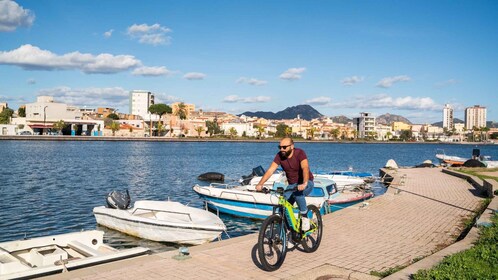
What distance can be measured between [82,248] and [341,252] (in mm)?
5634

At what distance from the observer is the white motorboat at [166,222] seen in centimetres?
1338

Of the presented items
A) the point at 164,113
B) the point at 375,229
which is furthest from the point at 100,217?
the point at 164,113

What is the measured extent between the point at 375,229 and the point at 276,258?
4574 millimetres

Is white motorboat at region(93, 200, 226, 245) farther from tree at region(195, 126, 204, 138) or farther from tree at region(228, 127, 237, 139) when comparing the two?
tree at region(228, 127, 237, 139)

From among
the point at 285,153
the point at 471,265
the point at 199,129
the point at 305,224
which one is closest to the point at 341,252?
the point at 305,224

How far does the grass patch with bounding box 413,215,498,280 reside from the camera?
6379mm

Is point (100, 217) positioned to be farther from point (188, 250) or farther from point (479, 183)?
point (479, 183)

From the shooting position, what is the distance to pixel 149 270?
7.57 meters

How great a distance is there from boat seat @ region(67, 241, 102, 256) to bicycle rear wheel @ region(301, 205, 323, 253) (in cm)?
426

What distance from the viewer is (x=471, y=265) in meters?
7.03

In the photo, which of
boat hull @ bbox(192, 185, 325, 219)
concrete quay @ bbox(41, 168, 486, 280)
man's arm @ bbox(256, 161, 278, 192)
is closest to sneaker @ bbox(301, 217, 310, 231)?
concrete quay @ bbox(41, 168, 486, 280)

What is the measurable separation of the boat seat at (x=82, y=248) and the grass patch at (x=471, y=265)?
6370 millimetres

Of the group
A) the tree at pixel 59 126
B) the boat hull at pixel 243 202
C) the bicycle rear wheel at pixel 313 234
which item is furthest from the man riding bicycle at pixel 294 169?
the tree at pixel 59 126

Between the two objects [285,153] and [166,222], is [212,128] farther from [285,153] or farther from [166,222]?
[285,153]
